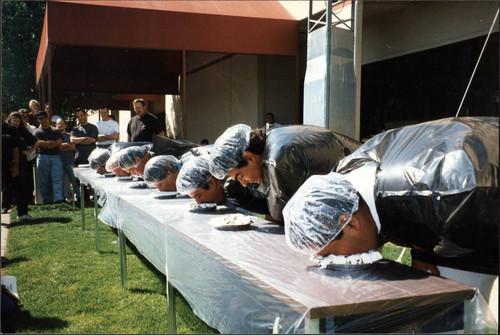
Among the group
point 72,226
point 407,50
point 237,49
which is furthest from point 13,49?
point 407,50

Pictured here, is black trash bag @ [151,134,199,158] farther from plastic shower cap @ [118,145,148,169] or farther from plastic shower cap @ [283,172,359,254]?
plastic shower cap @ [283,172,359,254]

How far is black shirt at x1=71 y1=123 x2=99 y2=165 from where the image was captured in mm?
8023

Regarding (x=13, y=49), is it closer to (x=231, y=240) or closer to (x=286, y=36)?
(x=286, y=36)

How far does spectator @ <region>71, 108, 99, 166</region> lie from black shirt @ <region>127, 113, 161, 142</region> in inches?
55.9

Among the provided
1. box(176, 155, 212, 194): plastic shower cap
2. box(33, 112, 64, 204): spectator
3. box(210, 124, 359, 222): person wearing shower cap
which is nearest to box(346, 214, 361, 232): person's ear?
box(210, 124, 359, 222): person wearing shower cap

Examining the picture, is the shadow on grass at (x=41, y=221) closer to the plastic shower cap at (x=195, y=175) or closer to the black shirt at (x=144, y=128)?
the black shirt at (x=144, y=128)

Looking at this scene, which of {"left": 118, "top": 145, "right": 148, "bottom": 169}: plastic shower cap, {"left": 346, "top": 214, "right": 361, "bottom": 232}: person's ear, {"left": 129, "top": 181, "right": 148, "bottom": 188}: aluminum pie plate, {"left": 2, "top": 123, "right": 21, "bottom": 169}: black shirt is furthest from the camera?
{"left": 2, "top": 123, "right": 21, "bottom": 169}: black shirt

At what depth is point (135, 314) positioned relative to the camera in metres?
3.24

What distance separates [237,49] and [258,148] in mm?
6332

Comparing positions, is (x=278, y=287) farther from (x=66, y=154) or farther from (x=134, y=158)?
(x=66, y=154)

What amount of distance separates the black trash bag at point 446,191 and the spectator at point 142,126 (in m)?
5.52

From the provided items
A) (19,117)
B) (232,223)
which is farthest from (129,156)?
(19,117)

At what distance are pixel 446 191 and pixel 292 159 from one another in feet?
3.14

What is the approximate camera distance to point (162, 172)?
3627 millimetres
